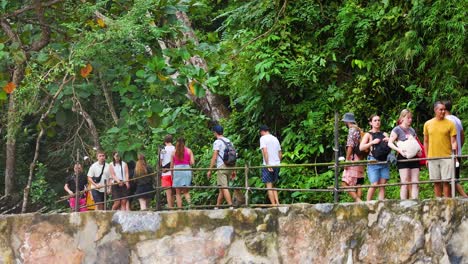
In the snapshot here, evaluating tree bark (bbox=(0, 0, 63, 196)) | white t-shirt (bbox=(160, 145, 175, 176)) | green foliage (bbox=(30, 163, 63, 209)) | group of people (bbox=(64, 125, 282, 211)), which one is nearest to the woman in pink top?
group of people (bbox=(64, 125, 282, 211))

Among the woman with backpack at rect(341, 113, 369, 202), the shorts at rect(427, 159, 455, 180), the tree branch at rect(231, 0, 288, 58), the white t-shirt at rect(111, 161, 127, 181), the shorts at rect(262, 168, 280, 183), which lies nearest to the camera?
the shorts at rect(427, 159, 455, 180)

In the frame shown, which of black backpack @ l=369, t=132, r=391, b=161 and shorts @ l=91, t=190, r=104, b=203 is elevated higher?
black backpack @ l=369, t=132, r=391, b=161

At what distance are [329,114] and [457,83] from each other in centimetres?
214

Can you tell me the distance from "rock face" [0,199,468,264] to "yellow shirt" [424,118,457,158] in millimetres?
828

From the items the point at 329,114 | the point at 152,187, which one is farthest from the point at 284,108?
the point at 152,187

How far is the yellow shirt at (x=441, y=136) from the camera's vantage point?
12984mm

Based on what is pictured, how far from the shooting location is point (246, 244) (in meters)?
12.2

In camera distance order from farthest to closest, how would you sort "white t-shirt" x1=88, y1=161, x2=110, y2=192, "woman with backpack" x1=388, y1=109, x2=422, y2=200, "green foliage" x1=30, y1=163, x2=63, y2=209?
1. "green foliage" x1=30, y1=163, x2=63, y2=209
2. "white t-shirt" x1=88, y1=161, x2=110, y2=192
3. "woman with backpack" x1=388, y1=109, x2=422, y2=200

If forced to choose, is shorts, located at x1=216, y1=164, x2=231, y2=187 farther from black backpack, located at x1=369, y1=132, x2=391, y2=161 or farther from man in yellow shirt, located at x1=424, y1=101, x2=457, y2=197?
man in yellow shirt, located at x1=424, y1=101, x2=457, y2=197

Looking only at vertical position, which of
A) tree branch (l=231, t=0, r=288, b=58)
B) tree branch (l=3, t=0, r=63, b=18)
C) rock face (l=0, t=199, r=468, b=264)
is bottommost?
rock face (l=0, t=199, r=468, b=264)

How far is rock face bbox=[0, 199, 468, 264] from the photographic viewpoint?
12.1 metres

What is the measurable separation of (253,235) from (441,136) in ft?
7.35

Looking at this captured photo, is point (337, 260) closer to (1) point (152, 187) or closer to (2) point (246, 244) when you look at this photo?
(2) point (246, 244)

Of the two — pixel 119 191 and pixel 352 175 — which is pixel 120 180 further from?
pixel 352 175
